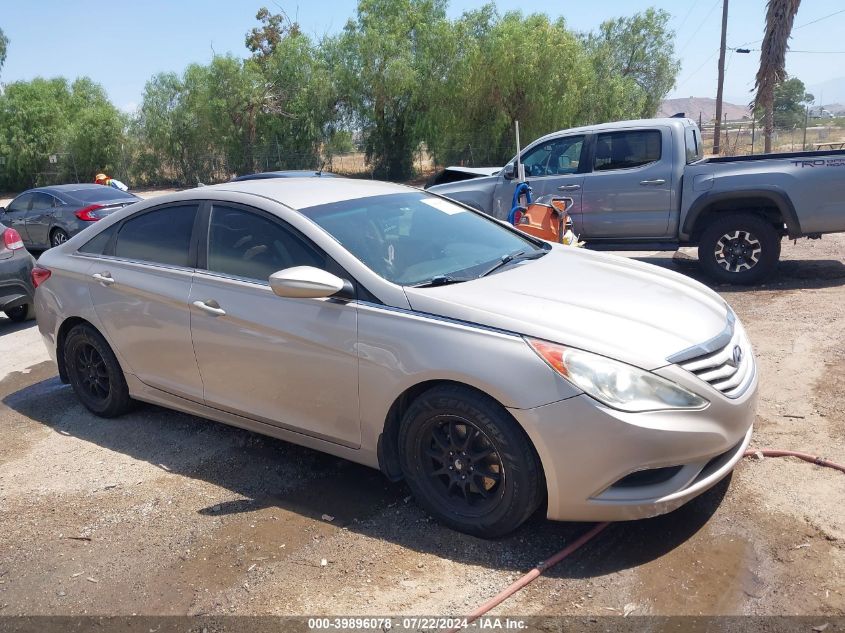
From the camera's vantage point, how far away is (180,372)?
15.1ft

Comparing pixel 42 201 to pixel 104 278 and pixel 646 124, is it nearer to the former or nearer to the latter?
pixel 104 278

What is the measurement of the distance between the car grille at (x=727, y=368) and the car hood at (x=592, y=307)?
0.09 metres

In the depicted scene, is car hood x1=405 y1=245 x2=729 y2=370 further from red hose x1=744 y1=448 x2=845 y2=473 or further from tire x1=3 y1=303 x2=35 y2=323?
tire x1=3 y1=303 x2=35 y2=323

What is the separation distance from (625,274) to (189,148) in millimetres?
33224

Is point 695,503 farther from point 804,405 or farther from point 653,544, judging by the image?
point 804,405

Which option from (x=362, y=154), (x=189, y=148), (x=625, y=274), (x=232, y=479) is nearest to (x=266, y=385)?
(x=232, y=479)

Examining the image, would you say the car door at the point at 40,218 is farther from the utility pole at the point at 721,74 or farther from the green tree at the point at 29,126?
the green tree at the point at 29,126

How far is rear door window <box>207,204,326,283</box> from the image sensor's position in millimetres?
4056

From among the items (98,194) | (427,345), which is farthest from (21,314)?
(427,345)

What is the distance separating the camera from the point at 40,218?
46.4 ft

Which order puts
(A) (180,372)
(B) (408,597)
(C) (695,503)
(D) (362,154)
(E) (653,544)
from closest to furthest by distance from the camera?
1. (B) (408,597)
2. (E) (653,544)
3. (C) (695,503)
4. (A) (180,372)
5. (D) (362,154)

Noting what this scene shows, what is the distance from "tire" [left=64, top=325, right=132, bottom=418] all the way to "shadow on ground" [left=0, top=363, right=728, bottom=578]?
0.14 metres

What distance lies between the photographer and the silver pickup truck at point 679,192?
799 centimetres

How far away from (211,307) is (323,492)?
1.24 metres
